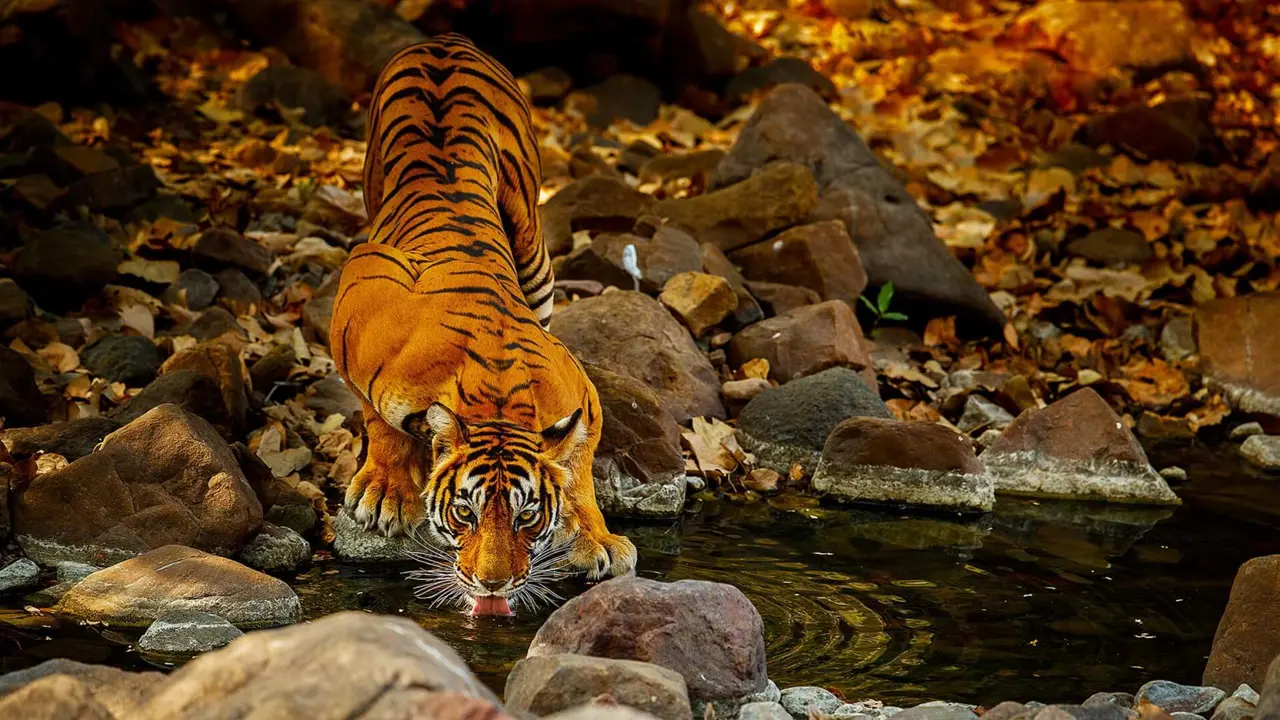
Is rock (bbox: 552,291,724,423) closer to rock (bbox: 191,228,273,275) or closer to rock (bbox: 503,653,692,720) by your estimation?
rock (bbox: 191,228,273,275)

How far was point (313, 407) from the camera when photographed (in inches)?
240

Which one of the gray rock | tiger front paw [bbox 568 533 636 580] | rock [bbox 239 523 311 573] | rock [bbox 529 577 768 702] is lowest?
the gray rock

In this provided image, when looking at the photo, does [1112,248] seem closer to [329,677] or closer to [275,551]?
[275,551]

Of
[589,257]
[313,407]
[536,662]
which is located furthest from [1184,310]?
[536,662]

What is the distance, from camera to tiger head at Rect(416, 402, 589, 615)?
4070mm

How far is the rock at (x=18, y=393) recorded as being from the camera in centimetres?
528

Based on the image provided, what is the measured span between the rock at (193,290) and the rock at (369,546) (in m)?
2.40

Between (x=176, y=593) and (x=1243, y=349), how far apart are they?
17.8 ft

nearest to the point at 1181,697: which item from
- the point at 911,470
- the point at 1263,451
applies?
the point at 911,470

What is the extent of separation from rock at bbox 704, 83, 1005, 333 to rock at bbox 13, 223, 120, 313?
3.33 metres

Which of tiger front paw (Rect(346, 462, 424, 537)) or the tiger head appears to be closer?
the tiger head

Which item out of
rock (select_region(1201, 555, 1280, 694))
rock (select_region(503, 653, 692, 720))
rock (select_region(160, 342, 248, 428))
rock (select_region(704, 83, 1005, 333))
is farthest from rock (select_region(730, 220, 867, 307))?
rock (select_region(503, 653, 692, 720))

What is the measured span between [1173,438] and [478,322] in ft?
12.4

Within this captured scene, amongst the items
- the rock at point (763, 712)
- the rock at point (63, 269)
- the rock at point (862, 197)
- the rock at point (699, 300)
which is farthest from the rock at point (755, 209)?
the rock at point (763, 712)
